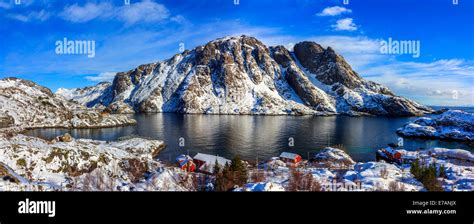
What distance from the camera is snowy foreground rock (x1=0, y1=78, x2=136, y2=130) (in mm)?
143000

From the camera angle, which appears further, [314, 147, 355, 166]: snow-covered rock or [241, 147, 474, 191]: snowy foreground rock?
[314, 147, 355, 166]: snow-covered rock

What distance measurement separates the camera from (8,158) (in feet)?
115

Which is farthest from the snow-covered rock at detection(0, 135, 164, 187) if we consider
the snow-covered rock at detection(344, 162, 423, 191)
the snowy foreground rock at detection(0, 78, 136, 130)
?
the snowy foreground rock at detection(0, 78, 136, 130)

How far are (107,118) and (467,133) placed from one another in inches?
7141

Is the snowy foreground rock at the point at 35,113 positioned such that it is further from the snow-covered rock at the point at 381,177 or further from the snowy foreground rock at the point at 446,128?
the snowy foreground rock at the point at 446,128

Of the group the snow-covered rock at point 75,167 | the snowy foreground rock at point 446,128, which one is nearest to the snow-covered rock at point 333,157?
the snow-covered rock at point 75,167

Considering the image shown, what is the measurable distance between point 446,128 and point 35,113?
21003 centimetres

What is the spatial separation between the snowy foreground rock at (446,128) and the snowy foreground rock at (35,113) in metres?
156

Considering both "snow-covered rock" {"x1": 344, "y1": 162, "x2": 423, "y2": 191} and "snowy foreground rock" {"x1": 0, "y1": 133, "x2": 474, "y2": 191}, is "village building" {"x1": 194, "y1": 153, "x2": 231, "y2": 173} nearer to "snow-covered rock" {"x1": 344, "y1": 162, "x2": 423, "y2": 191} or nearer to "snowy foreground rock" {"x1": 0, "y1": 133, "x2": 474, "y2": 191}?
"snowy foreground rock" {"x1": 0, "y1": 133, "x2": 474, "y2": 191}

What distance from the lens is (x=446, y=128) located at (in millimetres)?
134875

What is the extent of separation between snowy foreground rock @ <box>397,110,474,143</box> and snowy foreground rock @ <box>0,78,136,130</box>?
156 m

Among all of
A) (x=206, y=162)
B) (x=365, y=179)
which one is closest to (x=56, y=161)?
(x=206, y=162)
